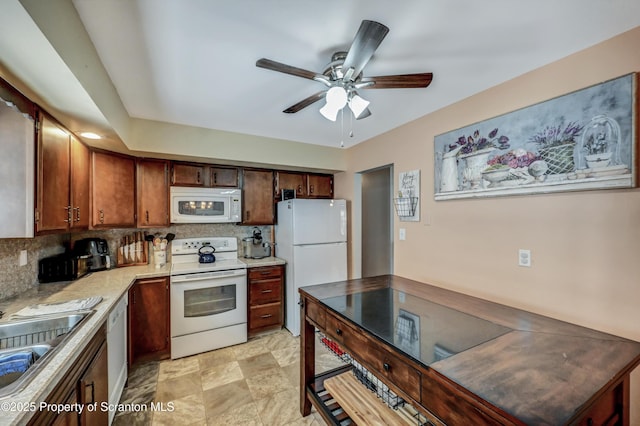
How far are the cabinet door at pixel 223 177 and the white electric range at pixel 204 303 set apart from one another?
0.83 meters

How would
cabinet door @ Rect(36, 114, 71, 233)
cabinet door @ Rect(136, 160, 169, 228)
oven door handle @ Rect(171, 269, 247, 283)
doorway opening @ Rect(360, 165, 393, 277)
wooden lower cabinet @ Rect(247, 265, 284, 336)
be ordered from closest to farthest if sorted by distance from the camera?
cabinet door @ Rect(36, 114, 71, 233), oven door handle @ Rect(171, 269, 247, 283), cabinet door @ Rect(136, 160, 169, 228), wooden lower cabinet @ Rect(247, 265, 284, 336), doorway opening @ Rect(360, 165, 393, 277)

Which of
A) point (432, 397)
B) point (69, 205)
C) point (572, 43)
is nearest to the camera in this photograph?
point (432, 397)

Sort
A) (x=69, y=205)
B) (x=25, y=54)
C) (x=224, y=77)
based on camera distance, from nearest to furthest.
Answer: (x=25, y=54) → (x=224, y=77) → (x=69, y=205)

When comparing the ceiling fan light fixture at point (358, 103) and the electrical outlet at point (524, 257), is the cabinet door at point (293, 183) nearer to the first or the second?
the ceiling fan light fixture at point (358, 103)

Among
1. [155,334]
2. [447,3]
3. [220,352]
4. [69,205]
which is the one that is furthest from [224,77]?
[220,352]

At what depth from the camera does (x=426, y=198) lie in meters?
2.45

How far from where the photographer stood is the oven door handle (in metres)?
2.69

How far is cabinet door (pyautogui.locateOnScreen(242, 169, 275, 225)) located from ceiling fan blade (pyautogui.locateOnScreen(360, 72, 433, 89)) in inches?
86.8

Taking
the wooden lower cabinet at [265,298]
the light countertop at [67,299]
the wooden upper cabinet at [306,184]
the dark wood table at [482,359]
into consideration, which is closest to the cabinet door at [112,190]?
the light countertop at [67,299]

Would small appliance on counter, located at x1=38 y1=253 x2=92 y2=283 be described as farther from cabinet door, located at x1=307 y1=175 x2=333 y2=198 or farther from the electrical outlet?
the electrical outlet

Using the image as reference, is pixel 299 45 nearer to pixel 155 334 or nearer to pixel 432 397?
pixel 432 397

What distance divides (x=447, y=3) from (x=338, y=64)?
1.91ft

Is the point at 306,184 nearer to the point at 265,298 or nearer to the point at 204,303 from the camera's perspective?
the point at 265,298

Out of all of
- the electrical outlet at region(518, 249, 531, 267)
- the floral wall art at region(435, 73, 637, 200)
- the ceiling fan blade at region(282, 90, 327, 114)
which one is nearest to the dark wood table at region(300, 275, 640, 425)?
the electrical outlet at region(518, 249, 531, 267)
